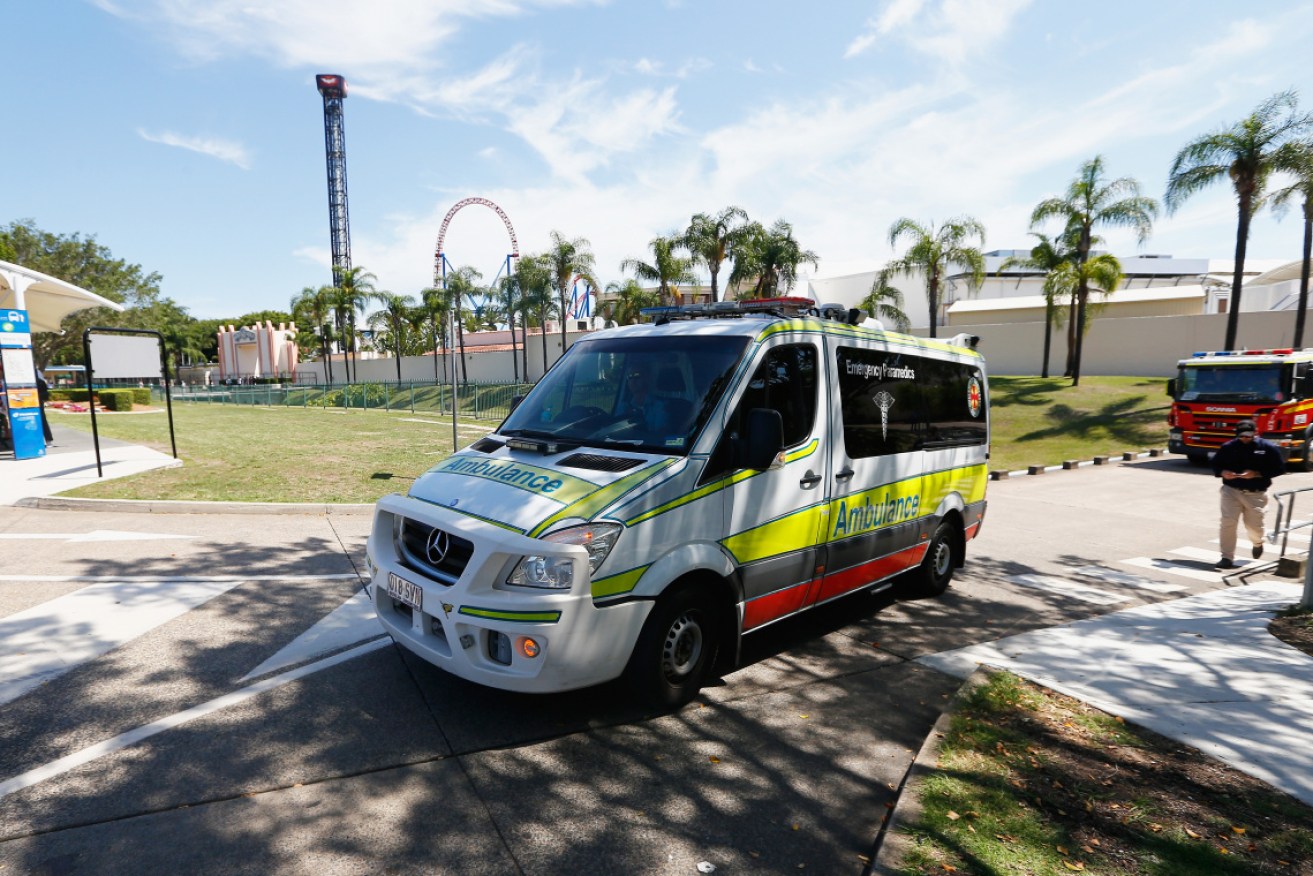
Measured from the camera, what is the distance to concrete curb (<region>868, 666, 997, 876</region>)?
3.01 m

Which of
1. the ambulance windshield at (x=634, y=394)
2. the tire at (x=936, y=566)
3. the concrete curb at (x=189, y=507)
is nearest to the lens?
the ambulance windshield at (x=634, y=394)

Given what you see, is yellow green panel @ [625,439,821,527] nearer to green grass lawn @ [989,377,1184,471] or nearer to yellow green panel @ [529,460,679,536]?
yellow green panel @ [529,460,679,536]

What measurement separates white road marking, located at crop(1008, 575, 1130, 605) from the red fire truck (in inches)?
435

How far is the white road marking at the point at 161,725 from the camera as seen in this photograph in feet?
11.4

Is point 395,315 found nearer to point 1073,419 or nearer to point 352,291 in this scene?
point 352,291

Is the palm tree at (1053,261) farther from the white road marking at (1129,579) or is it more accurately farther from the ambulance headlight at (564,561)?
the ambulance headlight at (564,561)

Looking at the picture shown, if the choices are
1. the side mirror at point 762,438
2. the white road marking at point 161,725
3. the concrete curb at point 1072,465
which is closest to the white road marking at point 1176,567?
the side mirror at point 762,438

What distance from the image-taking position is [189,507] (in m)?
9.68

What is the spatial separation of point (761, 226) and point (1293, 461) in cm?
2067

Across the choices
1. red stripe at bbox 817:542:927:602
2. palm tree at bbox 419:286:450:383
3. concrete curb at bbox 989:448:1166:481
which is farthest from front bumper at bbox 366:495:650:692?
palm tree at bbox 419:286:450:383

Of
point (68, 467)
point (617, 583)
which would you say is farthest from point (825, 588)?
point (68, 467)

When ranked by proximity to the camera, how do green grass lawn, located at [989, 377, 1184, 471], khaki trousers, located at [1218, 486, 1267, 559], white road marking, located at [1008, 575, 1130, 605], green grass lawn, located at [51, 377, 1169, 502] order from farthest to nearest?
green grass lawn, located at [989, 377, 1184, 471] < green grass lawn, located at [51, 377, 1169, 502] < khaki trousers, located at [1218, 486, 1267, 559] < white road marking, located at [1008, 575, 1130, 605]

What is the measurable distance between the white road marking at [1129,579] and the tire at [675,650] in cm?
595

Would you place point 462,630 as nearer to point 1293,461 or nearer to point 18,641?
point 18,641
